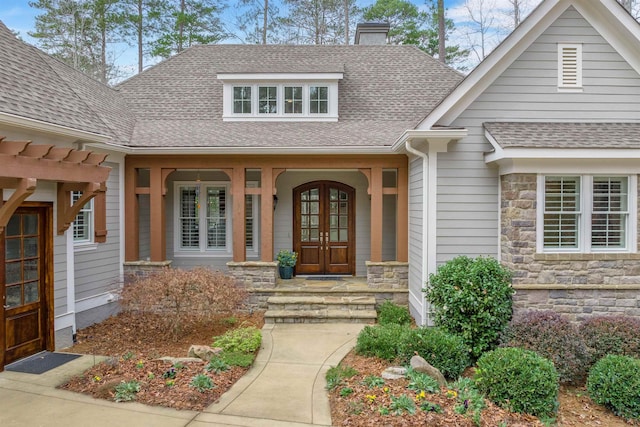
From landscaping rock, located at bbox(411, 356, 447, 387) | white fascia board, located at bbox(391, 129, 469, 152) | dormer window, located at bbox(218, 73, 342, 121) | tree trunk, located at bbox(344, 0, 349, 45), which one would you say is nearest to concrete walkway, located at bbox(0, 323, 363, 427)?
landscaping rock, located at bbox(411, 356, 447, 387)

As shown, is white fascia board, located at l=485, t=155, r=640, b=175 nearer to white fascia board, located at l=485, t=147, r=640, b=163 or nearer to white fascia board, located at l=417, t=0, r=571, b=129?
white fascia board, located at l=485, t=147, r=640, b=163

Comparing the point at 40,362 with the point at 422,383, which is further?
the point at 40,362

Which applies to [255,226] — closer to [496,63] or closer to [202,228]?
[202,228]

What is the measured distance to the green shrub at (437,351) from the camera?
5941 millimetres

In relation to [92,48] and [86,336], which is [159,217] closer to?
[86,336]

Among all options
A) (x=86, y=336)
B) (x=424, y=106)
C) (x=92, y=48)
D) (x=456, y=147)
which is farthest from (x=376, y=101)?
(x=92, y=48)

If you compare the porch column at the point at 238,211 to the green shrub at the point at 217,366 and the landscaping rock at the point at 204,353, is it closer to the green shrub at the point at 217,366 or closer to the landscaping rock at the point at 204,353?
the landscaping rock at the point at 204,353

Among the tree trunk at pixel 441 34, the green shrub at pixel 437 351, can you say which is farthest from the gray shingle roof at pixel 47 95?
the tree trunk at pixel 441 34

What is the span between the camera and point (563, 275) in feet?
23.7

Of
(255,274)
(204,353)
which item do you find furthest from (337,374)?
(255,274)

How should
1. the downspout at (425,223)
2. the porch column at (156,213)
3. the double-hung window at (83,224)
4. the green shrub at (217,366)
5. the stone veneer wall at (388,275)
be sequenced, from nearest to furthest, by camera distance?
1. the green shrub at (217,366)
2. the downspout at (425,223)
3. the double-hung window at (83,224)
4. the stone veneer wall at (388,275)
5. the porch column at (156,213)

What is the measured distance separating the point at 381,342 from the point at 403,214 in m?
3.65

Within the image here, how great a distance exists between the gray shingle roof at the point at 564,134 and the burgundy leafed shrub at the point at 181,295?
5.38m

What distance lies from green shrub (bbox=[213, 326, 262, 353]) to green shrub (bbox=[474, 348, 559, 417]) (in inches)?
130
